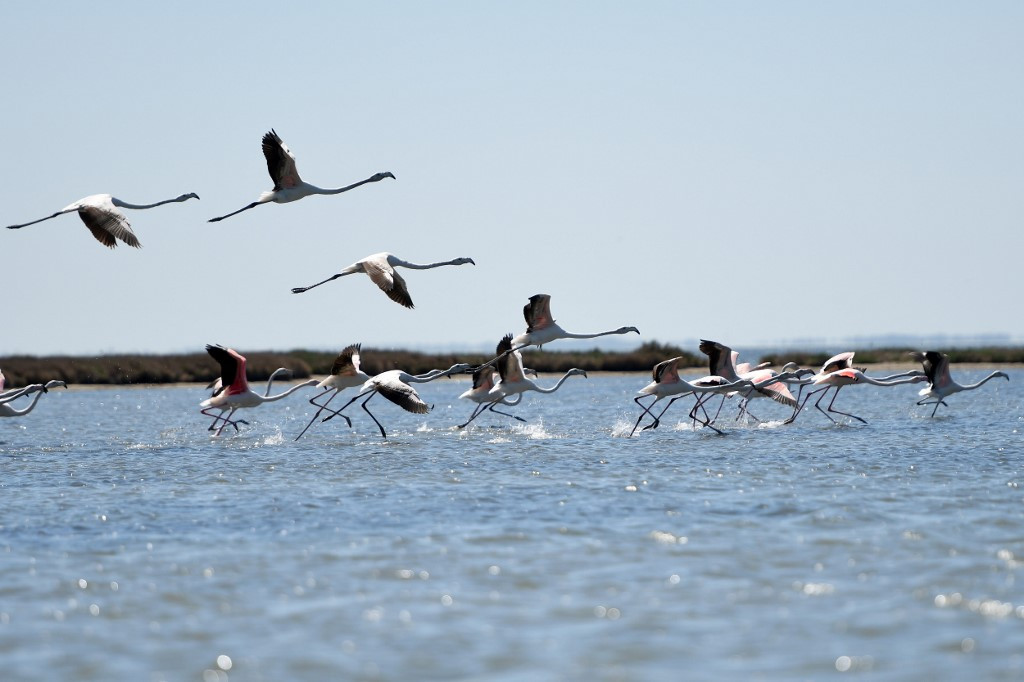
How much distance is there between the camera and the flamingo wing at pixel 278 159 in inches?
561

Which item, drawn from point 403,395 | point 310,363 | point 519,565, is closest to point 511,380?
point 403,395

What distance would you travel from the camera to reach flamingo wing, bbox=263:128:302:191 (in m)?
14.2

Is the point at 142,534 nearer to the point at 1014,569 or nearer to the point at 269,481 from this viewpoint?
the point at 269,481

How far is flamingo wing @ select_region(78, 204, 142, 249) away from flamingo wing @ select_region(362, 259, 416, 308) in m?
2.44

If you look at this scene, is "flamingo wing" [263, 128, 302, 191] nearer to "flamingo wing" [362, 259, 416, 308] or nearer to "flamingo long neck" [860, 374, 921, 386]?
"flamingo wing" [362, 259, 416, 308]

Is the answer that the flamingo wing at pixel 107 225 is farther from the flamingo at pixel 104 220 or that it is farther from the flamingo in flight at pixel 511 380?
the flamingo in flight at pixel 511 380

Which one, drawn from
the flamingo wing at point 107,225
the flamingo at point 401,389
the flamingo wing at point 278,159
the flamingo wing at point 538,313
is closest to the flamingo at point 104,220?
the flamingo wing at point 107,225

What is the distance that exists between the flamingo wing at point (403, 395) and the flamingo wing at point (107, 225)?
419 centimetres

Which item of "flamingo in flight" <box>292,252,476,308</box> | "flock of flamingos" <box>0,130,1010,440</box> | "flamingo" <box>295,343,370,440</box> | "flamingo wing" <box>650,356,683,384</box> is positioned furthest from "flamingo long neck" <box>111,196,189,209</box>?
"flamingo wing" <box>650,356,683,384</box>

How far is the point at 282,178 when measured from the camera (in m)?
14.6

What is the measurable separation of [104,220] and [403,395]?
4.88m

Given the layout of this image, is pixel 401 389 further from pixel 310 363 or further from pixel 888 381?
pixel 310 363

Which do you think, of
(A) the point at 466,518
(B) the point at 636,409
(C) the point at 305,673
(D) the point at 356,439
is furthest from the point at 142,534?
(B) the point at 636,409

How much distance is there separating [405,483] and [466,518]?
2869mm
